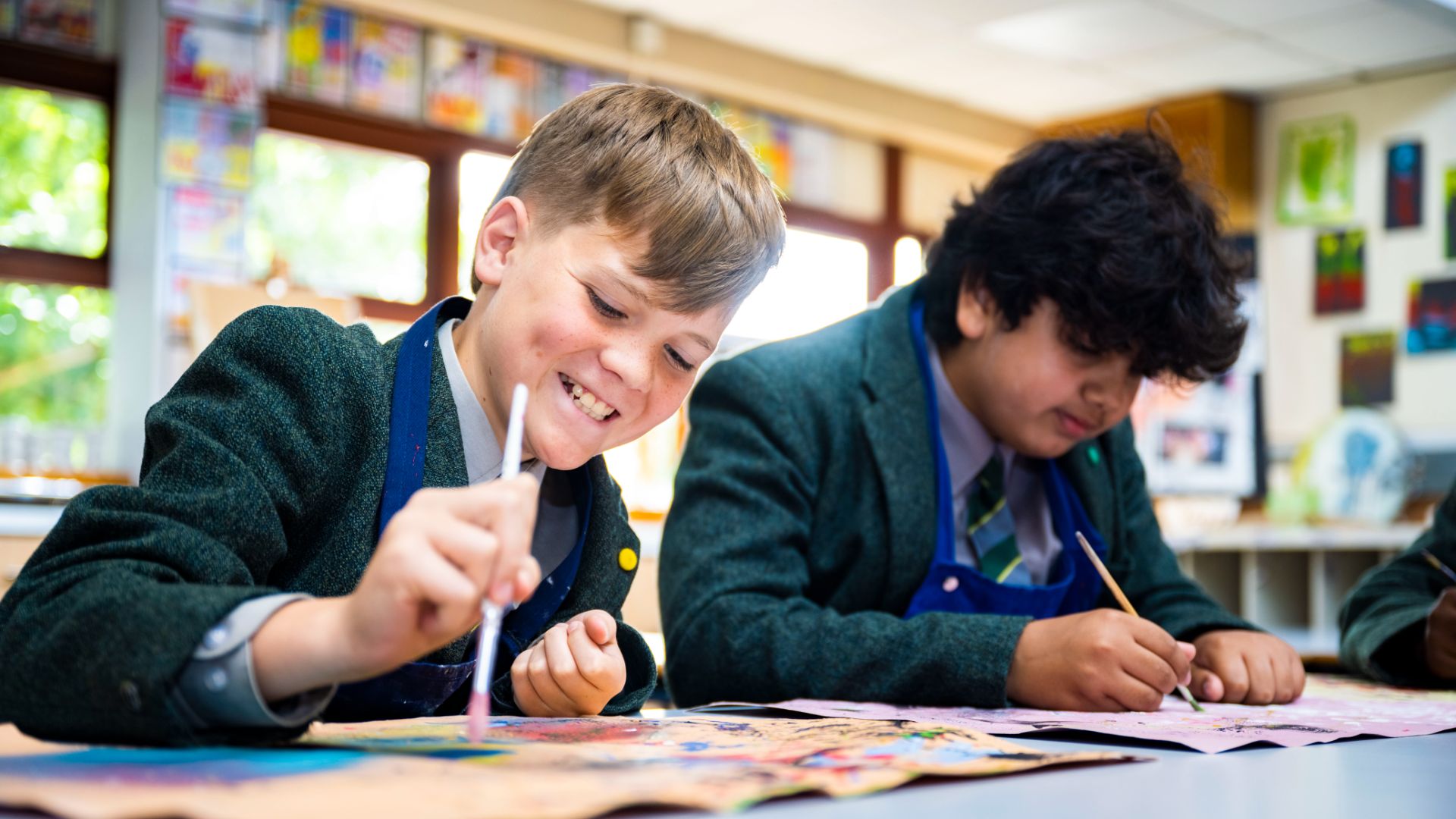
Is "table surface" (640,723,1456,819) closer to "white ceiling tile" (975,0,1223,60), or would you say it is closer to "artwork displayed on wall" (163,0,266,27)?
"artwork displayed on wall" (163,0,266,27)

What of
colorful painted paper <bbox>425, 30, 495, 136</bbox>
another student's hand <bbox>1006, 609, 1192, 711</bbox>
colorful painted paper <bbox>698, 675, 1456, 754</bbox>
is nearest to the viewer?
colorful painted paper <bbox>698, 675, 1456, 754</bbox>

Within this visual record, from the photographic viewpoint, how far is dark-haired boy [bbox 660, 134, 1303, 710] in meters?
1.26

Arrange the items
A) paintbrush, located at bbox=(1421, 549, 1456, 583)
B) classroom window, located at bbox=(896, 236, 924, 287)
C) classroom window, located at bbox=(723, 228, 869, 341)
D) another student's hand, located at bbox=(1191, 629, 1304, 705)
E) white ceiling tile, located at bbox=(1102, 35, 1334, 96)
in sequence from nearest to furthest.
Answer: another student's hand, located at bbox=(1191, 629, 1304, 705), paintbrush, located at bbox=(1421, 549, 1456, 583), white ceiling tile, located at bbox=(1102, 35, 1334, 96), classroom window, located at bbox=(723, 228, 869, 341), classroom window, located at bbox=(896, 236, 924, 287)

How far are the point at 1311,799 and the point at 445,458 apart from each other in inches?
24.6

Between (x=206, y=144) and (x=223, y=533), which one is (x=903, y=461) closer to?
(x=223, y=533)

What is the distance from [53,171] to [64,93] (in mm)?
249

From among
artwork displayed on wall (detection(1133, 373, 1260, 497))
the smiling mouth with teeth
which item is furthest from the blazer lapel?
artwork displayed on wall (detection(1133, 373, 1260, 497))

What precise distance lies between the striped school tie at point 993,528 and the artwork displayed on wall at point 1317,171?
4996 millimetres

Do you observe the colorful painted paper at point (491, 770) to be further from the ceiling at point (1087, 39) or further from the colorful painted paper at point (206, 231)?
the ceiling at point (1087, 39)

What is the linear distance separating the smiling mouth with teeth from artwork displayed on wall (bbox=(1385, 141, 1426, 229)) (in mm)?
5574

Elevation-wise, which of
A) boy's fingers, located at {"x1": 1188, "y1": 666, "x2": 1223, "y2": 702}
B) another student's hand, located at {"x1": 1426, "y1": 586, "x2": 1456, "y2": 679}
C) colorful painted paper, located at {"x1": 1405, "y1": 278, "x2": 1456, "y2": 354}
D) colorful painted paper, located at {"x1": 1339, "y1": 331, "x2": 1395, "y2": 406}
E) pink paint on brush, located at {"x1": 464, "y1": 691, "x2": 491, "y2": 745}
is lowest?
boy's fingers, located at {"x1": 1188, "y1": 666, "x2": 1223, "y2": 702}

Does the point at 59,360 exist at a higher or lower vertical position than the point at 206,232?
lower

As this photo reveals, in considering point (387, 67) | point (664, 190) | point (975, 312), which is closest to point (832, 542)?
point (975, 312)

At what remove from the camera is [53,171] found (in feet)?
14.0
